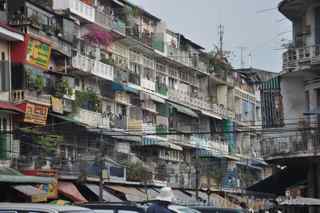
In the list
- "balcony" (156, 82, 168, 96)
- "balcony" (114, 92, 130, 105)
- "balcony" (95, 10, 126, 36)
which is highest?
"balcony" (95, 10, 126, 36)

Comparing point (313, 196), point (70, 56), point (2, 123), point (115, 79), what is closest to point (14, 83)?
point (2, 123)

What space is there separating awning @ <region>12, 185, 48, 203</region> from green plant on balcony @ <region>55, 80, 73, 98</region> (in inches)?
249

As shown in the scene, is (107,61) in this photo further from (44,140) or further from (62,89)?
(44,140)

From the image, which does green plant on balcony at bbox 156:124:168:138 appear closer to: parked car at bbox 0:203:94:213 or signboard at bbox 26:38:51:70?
signboard at bbox 26:38:51:70

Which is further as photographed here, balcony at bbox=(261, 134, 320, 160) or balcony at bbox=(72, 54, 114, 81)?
balcony at bbox=(72, 54, 114, 81)

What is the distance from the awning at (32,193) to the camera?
40.3m

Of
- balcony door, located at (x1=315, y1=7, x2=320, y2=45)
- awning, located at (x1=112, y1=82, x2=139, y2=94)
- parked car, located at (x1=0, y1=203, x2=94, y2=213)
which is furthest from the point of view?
awning, located at (x1=112, y1=82, x2=139, y2=94)

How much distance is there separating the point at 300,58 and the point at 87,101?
1984cm

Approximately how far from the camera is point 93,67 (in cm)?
5134

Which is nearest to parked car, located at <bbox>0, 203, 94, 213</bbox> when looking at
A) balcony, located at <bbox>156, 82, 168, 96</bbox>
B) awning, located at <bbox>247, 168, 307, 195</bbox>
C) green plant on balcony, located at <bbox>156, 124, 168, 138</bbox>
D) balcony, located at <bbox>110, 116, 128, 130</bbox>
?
awning, located at <bbox>247, 168, 307, 195</bbox>

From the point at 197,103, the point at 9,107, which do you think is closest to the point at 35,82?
the point at 9,107

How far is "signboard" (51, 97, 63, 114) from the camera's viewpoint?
45478 millimetres

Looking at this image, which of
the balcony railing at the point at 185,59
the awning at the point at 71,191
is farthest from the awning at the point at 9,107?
the balcony railing at the point at 185,59

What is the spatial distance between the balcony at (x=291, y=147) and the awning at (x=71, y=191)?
Result: 1500cm
